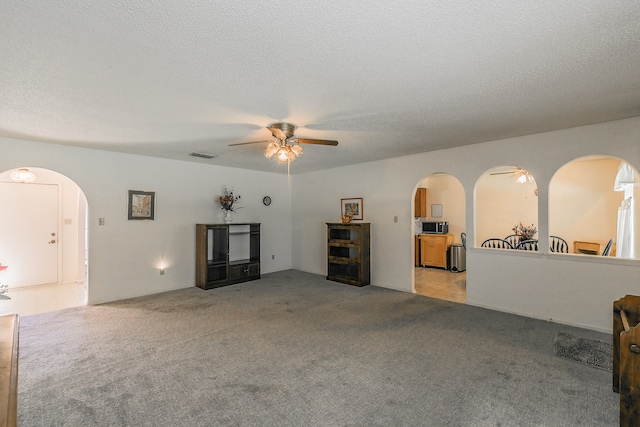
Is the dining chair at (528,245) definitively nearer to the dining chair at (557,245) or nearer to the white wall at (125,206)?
the dining chair at (557,245)

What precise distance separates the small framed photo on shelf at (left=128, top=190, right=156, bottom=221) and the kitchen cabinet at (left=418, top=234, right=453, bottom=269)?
6328 mm

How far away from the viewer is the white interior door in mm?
5566

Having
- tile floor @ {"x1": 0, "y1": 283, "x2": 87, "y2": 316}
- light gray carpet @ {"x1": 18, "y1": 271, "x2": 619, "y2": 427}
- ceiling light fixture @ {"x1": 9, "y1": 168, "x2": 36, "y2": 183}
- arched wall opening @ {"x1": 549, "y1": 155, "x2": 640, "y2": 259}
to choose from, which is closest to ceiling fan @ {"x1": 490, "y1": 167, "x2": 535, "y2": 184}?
arched wall opening @ {"x1": 549, "y1": 155, "x2": 640, "y2": 259}

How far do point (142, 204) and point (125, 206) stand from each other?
0.26m

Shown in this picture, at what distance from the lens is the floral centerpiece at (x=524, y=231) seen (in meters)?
6.04

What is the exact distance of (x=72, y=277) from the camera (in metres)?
→ 6.32

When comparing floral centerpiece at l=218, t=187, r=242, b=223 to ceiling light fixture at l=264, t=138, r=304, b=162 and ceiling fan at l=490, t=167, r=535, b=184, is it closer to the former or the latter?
ceiling light fixture at l=264, t=138, r=304, b=162

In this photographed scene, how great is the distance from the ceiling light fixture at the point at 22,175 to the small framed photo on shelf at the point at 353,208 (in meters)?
5.86

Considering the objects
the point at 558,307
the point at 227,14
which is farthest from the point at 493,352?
the point at 227,14

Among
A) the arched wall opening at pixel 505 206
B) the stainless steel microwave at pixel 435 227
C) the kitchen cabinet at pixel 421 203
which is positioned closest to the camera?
the arched wall opening at pixel 505 206

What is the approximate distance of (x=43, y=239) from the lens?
5949mm

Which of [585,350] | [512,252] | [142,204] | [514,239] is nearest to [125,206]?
[142,204]

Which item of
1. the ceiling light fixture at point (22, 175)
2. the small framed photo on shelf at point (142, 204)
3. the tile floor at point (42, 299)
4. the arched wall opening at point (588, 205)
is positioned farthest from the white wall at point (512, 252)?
the ceiling light fixture at point (22, 175)

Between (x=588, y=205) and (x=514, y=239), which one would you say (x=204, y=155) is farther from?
(x=588, y=205)
